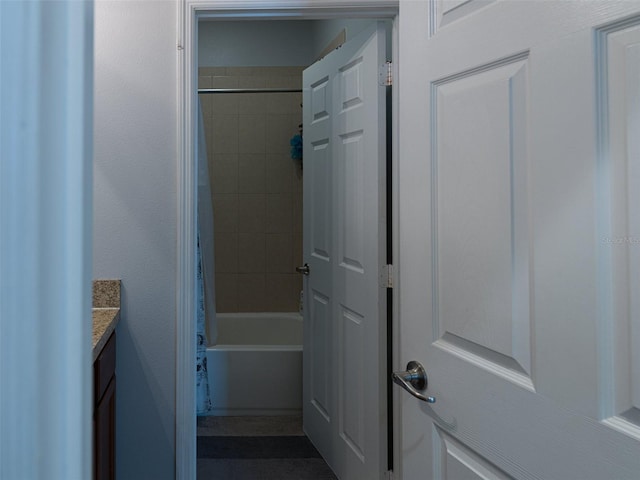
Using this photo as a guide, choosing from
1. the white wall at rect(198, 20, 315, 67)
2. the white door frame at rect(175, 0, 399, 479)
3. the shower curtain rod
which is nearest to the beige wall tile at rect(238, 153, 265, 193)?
the shower curtain rod

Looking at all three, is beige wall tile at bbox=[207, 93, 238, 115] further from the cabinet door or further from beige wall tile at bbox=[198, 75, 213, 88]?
the cabinet door

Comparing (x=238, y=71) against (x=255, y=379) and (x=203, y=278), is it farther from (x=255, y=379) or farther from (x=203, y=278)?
(x=255, y=379)

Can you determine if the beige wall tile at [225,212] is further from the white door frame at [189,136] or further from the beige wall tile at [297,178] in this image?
the white door frame at [189,136]

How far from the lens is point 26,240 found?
1.19 feet

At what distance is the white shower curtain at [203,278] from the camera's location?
3283 mm

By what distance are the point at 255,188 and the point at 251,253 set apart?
1.62 ft

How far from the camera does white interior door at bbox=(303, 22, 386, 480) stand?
223cm

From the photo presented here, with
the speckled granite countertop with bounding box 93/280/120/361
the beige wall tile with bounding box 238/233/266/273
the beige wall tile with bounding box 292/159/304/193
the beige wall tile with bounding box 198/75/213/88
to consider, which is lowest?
the speckled granite countertop with bounding box 93/280/120/361

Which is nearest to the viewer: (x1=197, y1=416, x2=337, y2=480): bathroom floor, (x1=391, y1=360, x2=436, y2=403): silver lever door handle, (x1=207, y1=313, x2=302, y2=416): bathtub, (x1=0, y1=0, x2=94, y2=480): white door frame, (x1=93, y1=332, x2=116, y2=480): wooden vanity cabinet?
(x1=0, y1=0, x2=94, y2=480): white door frame

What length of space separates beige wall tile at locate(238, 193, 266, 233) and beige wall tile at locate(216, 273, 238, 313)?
1.22 feet

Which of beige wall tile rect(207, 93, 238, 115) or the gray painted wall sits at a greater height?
the gray painted wall

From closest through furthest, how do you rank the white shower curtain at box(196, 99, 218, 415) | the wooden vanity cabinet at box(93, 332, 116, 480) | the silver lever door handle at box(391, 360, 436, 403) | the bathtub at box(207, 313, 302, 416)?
1. the silver lever door handle at box(391, 360, 436, 403)
2. the wooden vanity cabinet at box(93, 332, 116, 480)
3. the white shower curtain at box(196, 99, 218, 415)
4. the bathtub at box(207, 313, 302, 416)

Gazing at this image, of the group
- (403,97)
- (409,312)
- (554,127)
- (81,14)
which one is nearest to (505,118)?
(554,127)

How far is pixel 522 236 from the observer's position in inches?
35.7
